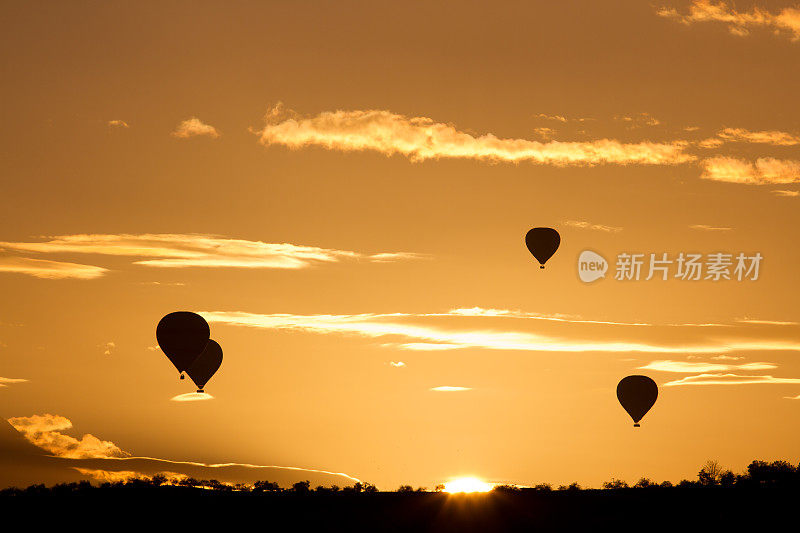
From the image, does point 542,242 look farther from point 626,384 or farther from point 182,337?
point 182,337

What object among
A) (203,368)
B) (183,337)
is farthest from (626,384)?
(183,337)

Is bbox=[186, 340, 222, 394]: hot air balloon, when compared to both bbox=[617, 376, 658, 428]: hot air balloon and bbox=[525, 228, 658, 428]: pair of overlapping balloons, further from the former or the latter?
bbox=[617, 376, 658, 428]: hot air balloon

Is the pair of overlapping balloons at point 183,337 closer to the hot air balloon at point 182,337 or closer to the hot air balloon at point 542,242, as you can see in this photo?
the hot air balloon at point 182,337

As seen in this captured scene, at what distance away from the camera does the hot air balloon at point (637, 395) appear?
11544 centimetres

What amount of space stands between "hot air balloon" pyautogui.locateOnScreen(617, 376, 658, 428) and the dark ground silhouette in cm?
1840

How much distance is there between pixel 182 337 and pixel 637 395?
140ft

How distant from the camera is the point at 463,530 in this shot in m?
75.2

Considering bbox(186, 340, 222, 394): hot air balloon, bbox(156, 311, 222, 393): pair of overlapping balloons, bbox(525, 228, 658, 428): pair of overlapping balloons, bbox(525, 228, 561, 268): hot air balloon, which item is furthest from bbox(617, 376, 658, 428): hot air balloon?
bbox(156, 311, 222, 393): pair of overlapping balloons

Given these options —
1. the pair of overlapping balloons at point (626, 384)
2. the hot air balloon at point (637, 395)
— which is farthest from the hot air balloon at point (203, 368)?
the hot air balloon at point (637, 395)

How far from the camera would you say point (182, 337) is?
99750 mm

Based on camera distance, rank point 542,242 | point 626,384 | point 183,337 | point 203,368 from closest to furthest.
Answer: point 183,337
point 203,368
point 542,242
point 626,384

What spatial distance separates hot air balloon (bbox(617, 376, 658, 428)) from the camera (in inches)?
4545

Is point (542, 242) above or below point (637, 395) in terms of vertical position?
above

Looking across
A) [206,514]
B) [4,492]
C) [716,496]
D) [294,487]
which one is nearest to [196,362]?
[294,487]
